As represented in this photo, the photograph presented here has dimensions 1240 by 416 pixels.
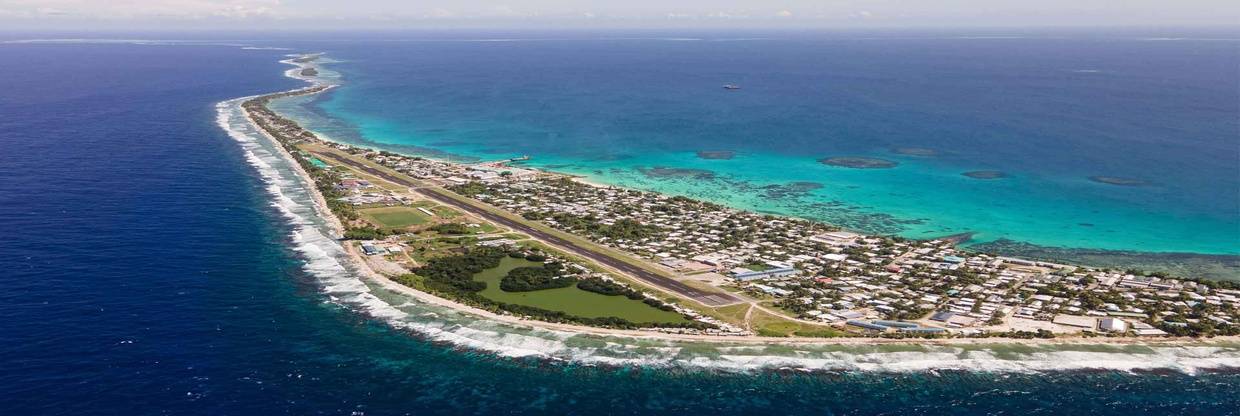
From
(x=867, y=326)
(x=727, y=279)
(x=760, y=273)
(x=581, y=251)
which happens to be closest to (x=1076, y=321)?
(x=867, y=326)

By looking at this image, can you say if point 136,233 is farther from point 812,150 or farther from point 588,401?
point 812,150

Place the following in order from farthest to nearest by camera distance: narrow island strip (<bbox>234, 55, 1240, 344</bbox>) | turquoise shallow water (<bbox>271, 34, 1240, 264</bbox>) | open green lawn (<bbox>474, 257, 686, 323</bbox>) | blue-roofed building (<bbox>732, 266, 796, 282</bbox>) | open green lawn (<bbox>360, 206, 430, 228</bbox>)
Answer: turquoise shallow water (<bbox>271, 34, 1240, 264</bbox>), open green lawn (<bbox>360, 206, 430, 228</bbox>), blue-roofed building (<bbox>732, 266, 796, 282</bbox>), open green lawn (<bbox>474, 257, 686, 323</bbox>), narrow island strip (<bbox>234, 55, 1240, 344</bbox>)

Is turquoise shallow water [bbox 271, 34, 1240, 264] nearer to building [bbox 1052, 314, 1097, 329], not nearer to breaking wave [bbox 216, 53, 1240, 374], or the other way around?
building [bbox 1052, 314, 1097, 329]

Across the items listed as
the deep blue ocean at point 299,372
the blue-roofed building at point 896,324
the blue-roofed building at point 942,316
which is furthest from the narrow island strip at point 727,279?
the deep blue ocean at point 299,372

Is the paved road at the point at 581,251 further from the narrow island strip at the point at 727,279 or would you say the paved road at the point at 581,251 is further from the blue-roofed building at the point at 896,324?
the blue-roofed building at the point at 896,324

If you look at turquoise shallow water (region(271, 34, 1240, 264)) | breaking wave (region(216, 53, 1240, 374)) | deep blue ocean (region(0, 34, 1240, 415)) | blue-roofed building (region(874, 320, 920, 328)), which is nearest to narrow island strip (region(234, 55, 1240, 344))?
blue-roofed building (region(874, 320, 920, 328))

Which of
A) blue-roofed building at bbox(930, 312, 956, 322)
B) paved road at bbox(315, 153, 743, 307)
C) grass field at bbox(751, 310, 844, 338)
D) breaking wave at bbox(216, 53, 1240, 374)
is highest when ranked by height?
paved road at bbox(315, 153, 743, 307)
